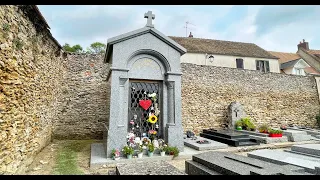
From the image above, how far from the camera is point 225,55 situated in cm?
1511

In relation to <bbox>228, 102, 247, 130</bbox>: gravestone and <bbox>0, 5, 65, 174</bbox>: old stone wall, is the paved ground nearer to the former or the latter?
<bbox>0, 5, 65, 174</bbox>: old stone wall

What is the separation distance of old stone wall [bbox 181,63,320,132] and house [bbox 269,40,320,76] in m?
3.62

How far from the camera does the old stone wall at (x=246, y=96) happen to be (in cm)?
1064

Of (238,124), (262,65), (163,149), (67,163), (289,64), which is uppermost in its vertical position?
(289,64)

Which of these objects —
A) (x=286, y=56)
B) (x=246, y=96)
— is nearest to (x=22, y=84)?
(x=246, y=96)

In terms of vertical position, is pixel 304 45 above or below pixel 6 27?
above

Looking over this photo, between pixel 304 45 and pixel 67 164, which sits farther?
pixel 304 45

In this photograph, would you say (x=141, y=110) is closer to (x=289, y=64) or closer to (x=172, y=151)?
(x=172, y=151)

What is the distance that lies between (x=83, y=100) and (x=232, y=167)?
Result: 27.0 ft

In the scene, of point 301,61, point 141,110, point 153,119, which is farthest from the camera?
point 301,61

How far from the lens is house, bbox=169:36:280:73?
14648 mm

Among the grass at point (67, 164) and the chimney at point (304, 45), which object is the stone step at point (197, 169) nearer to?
the grass at point (67, 164)

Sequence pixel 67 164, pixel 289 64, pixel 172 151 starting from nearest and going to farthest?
pixel 67 164 < pixel 172 151 < pixel 289 64

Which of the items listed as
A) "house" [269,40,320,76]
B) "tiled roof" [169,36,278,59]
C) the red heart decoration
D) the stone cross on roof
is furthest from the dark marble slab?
"house" [269,40,320,76]
